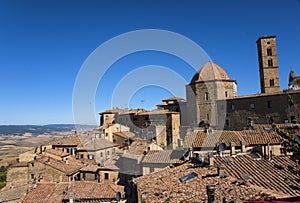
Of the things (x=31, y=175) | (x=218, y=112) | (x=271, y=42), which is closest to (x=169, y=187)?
(x=31, y=175)

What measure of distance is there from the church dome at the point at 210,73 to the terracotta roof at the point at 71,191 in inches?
787

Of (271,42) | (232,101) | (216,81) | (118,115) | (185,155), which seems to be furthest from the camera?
(118,115)

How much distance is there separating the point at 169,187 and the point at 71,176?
1661 centimetres

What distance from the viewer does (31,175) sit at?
23.6 meters

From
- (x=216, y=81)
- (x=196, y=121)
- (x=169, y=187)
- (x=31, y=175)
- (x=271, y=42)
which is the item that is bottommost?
(x=31, y=175)

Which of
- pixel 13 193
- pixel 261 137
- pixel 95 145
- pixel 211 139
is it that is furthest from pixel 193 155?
pixel 95 145

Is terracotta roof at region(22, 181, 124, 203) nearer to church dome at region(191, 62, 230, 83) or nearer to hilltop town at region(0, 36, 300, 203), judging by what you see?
hilltop town at region(0, 36, 300, 203)

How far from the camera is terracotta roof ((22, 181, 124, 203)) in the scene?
49.6 ft

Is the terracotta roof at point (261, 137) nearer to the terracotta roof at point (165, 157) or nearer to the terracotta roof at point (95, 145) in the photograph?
the terracotta roof at point (165, 157)

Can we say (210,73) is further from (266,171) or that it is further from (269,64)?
(266,171)

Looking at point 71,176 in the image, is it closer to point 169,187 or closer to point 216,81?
point 169,187

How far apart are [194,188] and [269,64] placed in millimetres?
33336

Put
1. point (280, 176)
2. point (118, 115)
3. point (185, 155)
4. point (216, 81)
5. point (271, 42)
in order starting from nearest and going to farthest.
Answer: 1. point (280, 176)
2. point (185, 155)
3. point (216, 81)
4. point (271, 42)
5. point (118, 115)

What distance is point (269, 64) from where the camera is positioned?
35.8 metres
